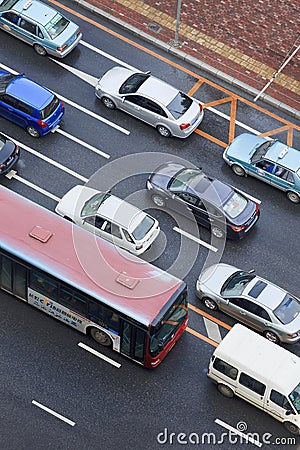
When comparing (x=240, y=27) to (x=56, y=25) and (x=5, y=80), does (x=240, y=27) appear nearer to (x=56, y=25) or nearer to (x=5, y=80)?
(x=56, y=25)

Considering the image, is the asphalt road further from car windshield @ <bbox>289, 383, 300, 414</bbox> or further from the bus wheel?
car windshield @ <bbox>289, 383, 300, 414</bbox>

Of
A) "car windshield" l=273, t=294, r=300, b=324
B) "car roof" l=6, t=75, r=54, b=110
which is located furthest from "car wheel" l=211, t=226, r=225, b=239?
"car roof" l=6, t=75, r=54, b=110

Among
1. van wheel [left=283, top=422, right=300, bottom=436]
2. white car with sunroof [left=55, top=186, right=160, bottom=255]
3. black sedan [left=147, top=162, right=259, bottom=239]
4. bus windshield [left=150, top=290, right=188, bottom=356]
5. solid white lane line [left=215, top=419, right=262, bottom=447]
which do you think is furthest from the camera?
black sedan [left=147, top=162, right=259, bottom=239]

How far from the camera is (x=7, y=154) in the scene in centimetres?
3912

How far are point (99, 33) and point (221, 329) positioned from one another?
664 inches

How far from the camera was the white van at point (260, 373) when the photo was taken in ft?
107

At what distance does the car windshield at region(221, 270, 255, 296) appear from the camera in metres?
35.6

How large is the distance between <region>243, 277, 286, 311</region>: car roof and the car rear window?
38.1ft

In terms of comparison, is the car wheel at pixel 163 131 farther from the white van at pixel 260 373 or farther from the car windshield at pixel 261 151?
the white van at pixel 260 373

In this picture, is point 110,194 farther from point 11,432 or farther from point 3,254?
point 11,432

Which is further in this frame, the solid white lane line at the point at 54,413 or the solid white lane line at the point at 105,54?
the solid white lane line at the point at 105,54

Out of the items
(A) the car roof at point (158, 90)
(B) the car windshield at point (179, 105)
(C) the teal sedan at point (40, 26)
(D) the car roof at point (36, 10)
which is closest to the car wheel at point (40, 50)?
(C) the teal sedan at point (40, 26)

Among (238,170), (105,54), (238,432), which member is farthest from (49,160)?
(238,432)

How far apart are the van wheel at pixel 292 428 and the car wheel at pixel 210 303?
535 cm
